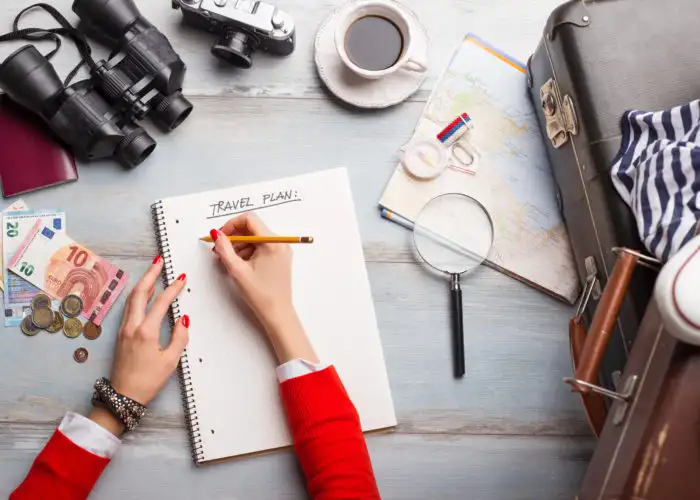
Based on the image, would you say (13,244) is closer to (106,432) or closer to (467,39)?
(106,432)

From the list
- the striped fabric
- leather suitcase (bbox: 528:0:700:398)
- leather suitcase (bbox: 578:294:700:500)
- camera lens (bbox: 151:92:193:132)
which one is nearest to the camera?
leather suitcase (bbox: 578:294:700:500)

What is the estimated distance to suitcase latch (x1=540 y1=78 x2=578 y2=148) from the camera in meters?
0.76

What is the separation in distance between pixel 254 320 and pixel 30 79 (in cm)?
41

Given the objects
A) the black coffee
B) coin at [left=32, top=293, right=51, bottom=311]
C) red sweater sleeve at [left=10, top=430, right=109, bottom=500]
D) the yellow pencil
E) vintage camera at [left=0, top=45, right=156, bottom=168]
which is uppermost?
the black coffee

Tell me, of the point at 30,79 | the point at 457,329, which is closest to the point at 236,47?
the point at 30,79

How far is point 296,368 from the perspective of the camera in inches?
30.1

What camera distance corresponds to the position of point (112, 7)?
2.65 feet

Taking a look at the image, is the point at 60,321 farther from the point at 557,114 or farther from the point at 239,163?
the point at 557,114

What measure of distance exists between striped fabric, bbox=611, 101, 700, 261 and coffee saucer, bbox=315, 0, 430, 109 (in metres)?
0.28

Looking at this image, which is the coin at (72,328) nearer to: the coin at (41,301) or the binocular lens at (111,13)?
the coin at (41,301)

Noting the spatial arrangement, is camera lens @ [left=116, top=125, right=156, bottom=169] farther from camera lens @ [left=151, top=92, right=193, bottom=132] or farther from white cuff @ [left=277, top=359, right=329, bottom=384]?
white cuff @ [left=277, top=359, right=329, bottom=384]

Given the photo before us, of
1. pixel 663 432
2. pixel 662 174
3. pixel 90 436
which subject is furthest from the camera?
pixel 90 436

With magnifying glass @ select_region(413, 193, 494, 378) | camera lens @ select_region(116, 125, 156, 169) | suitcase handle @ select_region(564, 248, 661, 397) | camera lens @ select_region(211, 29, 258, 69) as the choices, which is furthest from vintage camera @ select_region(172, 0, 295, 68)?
suitcase handle @ select_region(564, 248, 661, 397)

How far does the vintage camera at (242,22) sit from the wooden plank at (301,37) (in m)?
0.04
